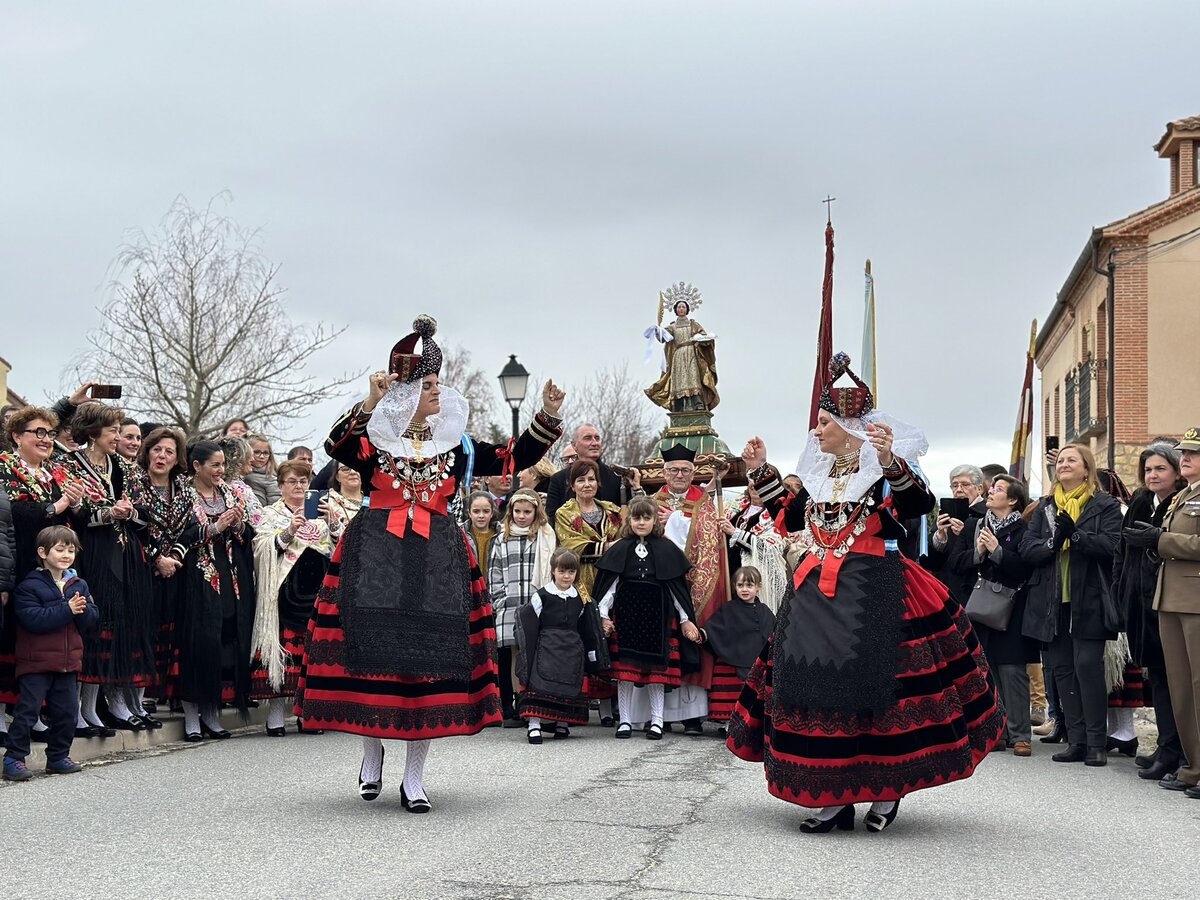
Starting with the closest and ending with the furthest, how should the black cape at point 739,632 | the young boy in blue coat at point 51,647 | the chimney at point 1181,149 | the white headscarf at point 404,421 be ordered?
the white headscarf at point 404,421
the young boy in blue coat at point 51,647
the black cape at point 739,632
the chimney at point 1181,149

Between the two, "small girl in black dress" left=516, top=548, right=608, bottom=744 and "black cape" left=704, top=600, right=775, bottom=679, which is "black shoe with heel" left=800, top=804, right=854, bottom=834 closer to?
"small girl in black dress" left=516, top=548, right=608, bottom=744

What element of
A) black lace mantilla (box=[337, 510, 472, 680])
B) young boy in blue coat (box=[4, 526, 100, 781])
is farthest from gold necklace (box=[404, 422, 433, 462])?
young boy in blue coat (box=[4, 526, 100, 781])

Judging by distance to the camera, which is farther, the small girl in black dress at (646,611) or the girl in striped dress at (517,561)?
the girl in striped dress at (517,561)

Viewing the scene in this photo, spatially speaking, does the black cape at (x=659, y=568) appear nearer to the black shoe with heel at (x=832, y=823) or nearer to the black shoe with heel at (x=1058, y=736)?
the black shoe with heel at (x=1058, y=736)

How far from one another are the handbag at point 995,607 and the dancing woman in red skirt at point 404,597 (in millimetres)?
4404

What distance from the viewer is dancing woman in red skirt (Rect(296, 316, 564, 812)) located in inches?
272

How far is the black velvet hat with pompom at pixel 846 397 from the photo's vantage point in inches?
277

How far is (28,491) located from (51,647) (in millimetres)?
1011

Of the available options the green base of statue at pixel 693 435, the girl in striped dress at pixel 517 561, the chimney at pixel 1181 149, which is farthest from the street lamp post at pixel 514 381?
the chimney at pixel 1181 149

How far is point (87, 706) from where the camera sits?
30.6ft

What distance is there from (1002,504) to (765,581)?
2273mm

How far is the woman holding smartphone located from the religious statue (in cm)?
810

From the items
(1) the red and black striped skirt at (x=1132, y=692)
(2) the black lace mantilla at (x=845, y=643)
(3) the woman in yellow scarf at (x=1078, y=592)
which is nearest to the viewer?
(2) the black lace mantilla at (x=845, y=643)

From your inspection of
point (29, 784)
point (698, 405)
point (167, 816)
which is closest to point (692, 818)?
point (167, 816)
